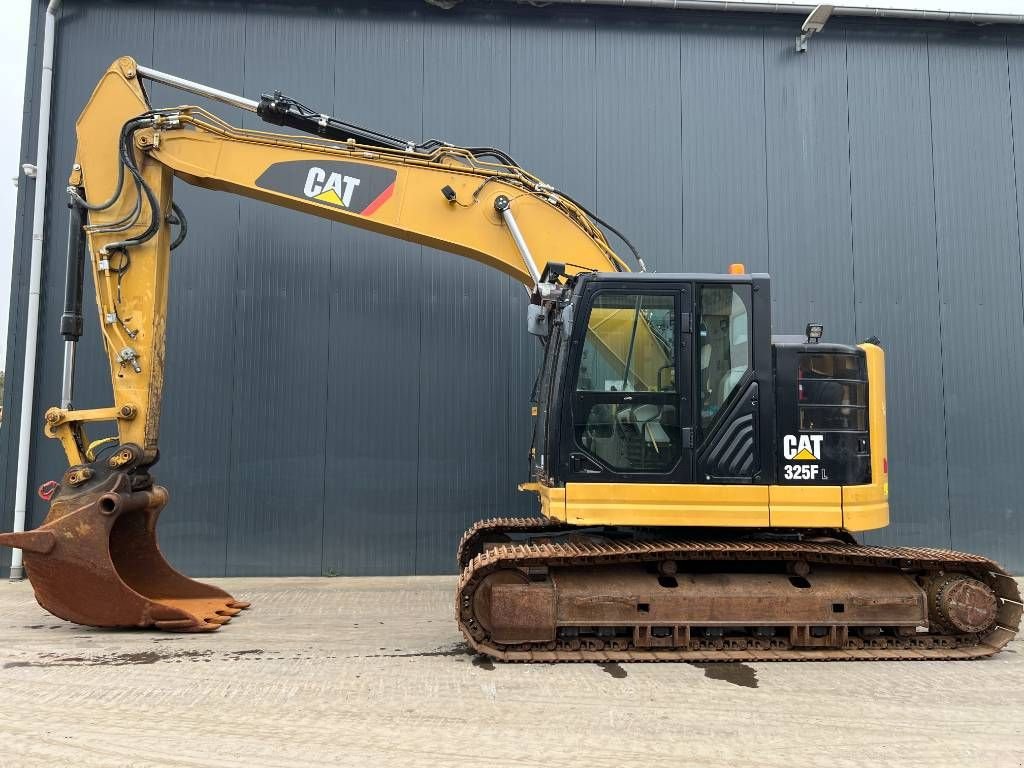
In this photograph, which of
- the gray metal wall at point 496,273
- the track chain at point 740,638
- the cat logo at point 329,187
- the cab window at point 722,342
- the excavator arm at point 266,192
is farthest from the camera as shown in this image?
the gray metal wall at point 496,273

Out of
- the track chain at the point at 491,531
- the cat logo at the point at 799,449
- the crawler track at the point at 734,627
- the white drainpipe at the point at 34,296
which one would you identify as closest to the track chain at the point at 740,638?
the crawler track at the point at 734,627

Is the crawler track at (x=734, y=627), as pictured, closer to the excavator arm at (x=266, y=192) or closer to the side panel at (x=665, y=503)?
the side panel at (x=665, y=503)

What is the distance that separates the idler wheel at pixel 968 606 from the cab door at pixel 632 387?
7.04 feet

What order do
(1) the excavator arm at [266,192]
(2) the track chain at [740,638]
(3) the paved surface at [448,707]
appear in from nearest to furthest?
(3) the paved surface at [448,707], (2) the track chain at [740,638], (1) the excavator arm at [266,192]

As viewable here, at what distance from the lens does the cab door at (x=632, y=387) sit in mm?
4938

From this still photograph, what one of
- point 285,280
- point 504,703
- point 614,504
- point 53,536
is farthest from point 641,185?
point 53,536

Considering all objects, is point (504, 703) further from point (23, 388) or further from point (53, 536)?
point (23, 388)

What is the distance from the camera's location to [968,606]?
4.96 meters

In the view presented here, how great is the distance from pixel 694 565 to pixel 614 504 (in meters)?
0.85

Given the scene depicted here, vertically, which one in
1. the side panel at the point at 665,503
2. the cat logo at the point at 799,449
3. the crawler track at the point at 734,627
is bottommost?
the crawler track at the point at 734,627

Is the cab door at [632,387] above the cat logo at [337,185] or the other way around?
the other way around

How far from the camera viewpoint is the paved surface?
332cm

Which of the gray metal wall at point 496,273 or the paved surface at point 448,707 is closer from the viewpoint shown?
the paved surface at point 448,707

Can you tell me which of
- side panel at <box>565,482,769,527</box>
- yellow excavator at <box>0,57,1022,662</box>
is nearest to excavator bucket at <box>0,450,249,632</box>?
yellow excavator at <box>0,57,1022,662</box>
